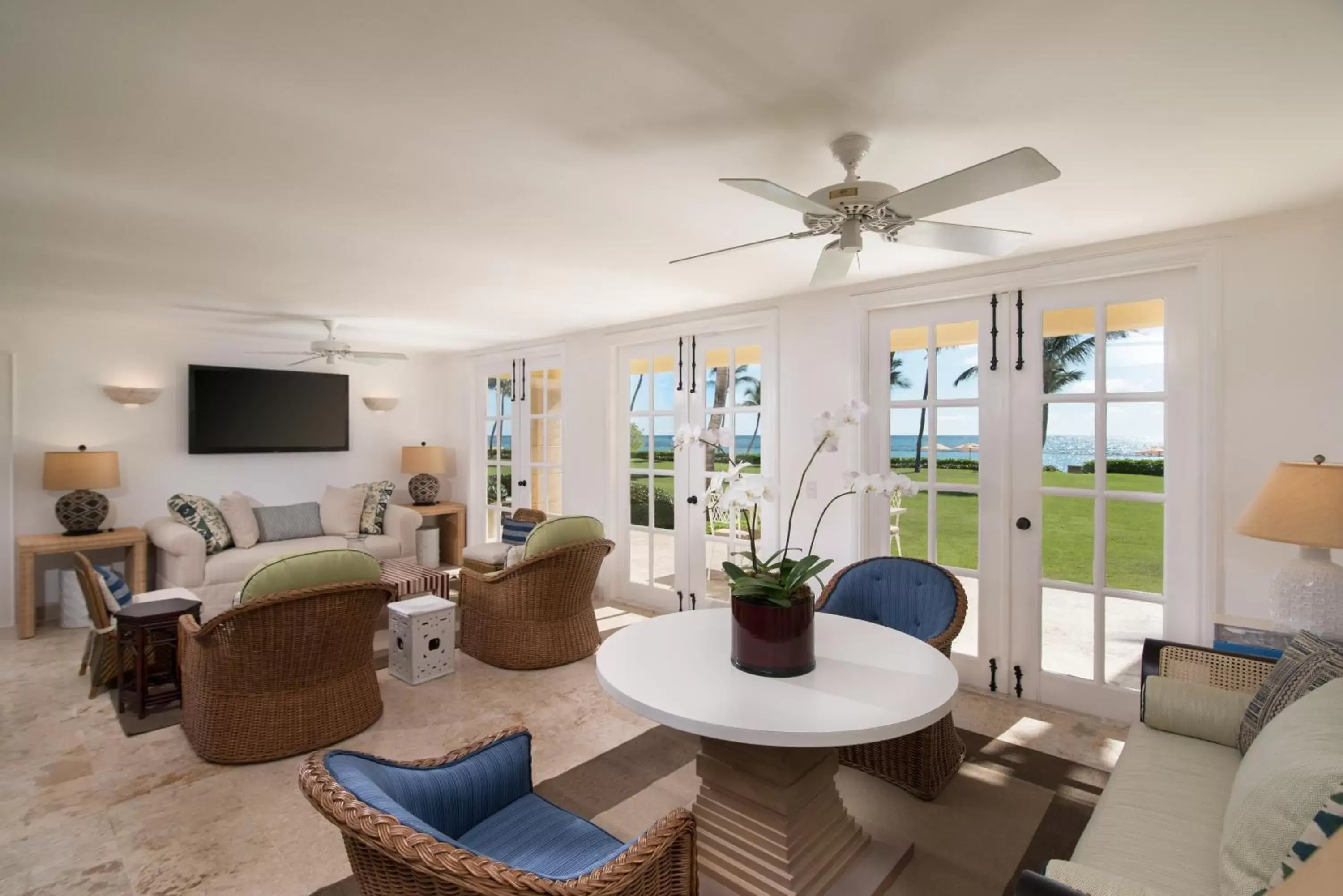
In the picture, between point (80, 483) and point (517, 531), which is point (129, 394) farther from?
point (517, 531)

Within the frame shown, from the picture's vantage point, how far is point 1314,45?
58.6 inches

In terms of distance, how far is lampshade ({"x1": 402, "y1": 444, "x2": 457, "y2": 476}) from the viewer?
652 centimetres

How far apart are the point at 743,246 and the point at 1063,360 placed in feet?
6.48

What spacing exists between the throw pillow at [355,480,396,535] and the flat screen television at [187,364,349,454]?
66cm

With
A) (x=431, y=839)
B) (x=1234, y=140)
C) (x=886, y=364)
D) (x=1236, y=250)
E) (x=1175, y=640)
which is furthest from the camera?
(x=886, y=364)

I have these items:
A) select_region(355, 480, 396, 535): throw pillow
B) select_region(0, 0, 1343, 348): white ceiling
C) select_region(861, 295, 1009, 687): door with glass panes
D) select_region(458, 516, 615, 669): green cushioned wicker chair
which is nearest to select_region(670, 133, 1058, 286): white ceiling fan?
select_region(0, 0, 1343, 348): white ceiling

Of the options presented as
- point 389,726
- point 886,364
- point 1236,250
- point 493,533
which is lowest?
point 389,726

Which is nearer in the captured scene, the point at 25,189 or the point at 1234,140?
the point at 1234,140

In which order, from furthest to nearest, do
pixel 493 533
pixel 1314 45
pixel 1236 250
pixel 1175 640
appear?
pixel 493 533 → pixel 1175 640 → pixel 1236 250 → pixel 1314 45

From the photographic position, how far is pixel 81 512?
464 cm

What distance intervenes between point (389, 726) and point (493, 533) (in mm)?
3642

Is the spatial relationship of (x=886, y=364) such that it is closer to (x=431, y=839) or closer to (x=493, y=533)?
(x=431, y=839)

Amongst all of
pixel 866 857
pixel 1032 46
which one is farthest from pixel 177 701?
pixel 1032 46

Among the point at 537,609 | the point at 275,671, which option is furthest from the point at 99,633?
the point at 537,609
